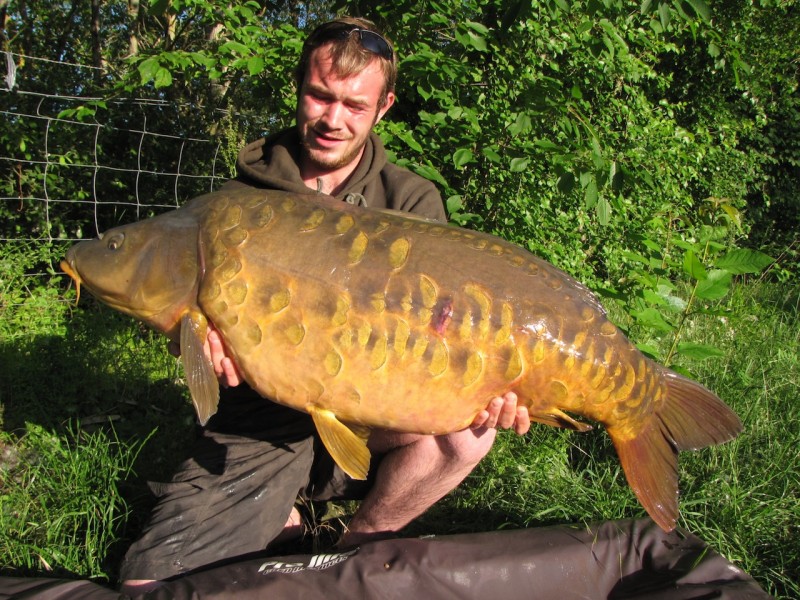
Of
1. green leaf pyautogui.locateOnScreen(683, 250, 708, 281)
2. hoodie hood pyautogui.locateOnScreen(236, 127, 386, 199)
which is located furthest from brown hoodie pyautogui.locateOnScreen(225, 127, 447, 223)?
green leaf pyautogui.locateOnScreen(683, 250, 708, 281)

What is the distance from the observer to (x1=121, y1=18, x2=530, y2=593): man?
169cm

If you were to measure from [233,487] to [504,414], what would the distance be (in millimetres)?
767

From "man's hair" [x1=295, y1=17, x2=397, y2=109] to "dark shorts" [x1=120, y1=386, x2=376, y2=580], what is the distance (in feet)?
3.08

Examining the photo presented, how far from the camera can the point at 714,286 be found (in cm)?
200

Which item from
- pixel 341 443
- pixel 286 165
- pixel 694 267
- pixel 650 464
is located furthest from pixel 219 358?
pixel 694 267

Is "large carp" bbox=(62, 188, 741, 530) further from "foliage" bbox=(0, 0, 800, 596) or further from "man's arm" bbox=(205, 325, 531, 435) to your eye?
"foliage" bbox=(0, 0, 800, 596)

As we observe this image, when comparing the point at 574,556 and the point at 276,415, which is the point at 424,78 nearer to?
the point at 276,415

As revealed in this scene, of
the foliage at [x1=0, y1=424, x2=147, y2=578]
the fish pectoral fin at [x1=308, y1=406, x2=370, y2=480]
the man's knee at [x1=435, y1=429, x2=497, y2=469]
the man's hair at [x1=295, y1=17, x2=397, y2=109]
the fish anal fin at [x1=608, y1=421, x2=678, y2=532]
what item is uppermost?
the man's hair at [x1=295, y1=17, x2=397, y2=109]

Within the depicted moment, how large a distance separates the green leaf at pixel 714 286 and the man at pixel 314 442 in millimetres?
825

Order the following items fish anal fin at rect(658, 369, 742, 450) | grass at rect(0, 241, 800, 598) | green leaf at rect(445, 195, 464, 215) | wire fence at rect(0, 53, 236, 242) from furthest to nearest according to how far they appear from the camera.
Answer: wire fence at rect(0, 53, 236, 242), green leaf at rect(445, 195, 464, 215), grass at rect(0, 241, 800, 598), fish anal fin at rect(658, 369, 742, 450)

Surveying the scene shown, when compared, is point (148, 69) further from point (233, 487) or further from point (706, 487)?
point (706, 487)

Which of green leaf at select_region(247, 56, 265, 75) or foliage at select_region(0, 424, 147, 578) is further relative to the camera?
green leaf at select_region(247, 56, 265, 75)

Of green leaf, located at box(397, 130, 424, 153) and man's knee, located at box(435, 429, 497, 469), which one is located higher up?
green leaf, located at box(397, 130, 424, 153)

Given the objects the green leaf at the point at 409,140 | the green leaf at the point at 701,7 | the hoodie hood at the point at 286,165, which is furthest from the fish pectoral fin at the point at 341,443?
the green leaf at the point at 701,7
